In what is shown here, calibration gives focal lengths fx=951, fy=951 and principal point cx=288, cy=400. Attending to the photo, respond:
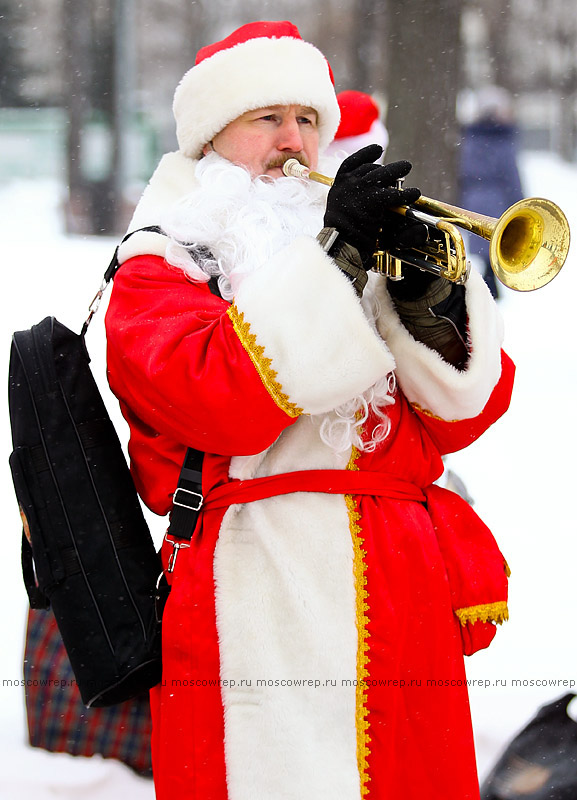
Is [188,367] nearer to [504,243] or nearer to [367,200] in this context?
[367,200]

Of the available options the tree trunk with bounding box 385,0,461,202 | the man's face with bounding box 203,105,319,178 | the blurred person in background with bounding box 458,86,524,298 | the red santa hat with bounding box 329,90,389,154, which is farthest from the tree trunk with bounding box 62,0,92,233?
the man's face with bounding box 203,105,319,178

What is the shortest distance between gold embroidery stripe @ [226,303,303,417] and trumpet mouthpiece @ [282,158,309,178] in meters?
0.49

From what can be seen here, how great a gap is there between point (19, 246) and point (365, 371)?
33.8 ft

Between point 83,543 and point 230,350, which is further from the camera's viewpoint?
point 83,543

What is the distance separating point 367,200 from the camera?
5.86ft

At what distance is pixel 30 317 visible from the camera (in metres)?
7.77

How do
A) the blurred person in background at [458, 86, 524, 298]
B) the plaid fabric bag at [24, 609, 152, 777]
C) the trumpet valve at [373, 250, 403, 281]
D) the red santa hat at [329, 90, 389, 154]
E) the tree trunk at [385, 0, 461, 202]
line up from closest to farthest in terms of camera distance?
the trumpet valve at [373, 250, 403, 281] < the plaid fabric bag at [24, 609, 152, 777] < the red santa hat at [329, 90, 389, 154] < the tree trunk at [385, 0, 461, 202] < the blurred person in background at [458, 86, 524, 298]

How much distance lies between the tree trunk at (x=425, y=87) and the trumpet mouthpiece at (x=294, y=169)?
3375mm

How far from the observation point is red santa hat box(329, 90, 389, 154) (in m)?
4.79

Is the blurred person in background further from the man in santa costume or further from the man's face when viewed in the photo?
the man in santa costume

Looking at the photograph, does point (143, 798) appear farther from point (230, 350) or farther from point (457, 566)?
point (230, 350)

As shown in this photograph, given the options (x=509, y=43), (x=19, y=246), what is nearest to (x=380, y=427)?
(x=19, y=246)

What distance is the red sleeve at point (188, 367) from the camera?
5.85ft

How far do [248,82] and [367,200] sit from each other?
59 centimetres
